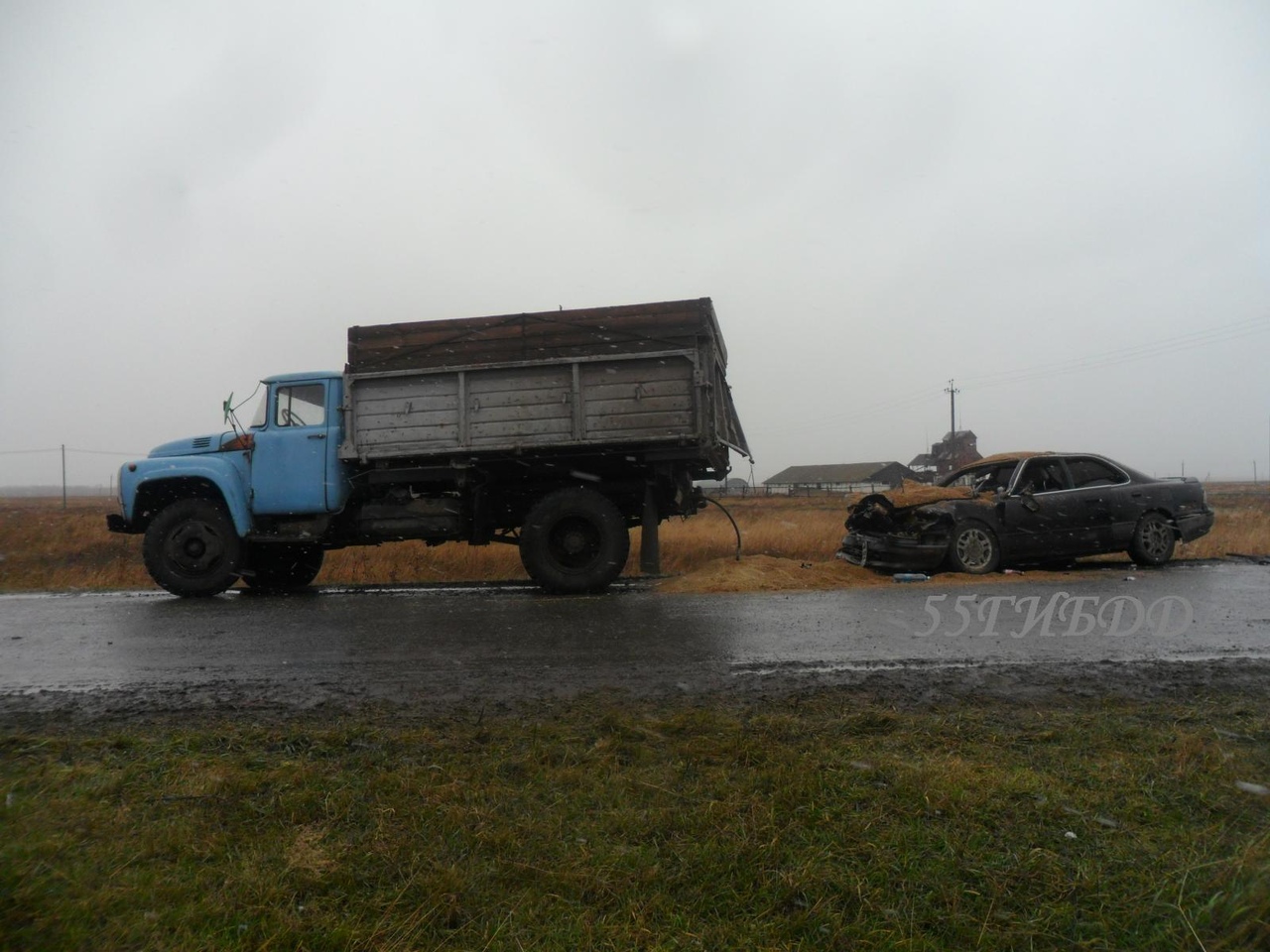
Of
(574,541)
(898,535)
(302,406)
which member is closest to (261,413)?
(302,406)

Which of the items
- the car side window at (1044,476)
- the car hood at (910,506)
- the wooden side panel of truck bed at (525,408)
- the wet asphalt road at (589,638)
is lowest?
the wet asphalt road at (589,638)

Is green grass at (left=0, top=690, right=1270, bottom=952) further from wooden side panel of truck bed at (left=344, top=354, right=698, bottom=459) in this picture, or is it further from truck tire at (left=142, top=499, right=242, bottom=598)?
truck tire at (left=142, top=499, right=242, bottom=598)

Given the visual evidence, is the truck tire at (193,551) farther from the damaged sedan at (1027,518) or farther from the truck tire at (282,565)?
the damaged sedan at (1027,518)

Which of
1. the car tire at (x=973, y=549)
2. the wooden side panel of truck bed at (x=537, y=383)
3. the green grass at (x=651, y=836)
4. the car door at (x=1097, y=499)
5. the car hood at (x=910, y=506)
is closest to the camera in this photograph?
the green grass at (x=651, y=836)

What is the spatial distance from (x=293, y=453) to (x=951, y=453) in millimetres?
49365

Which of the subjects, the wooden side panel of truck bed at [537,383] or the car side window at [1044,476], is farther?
the car side window at [1044,476]

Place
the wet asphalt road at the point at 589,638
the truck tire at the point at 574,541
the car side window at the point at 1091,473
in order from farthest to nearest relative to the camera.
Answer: the car side window at the point at 1091,473 < the truck tire at the point at 574,541 < the wet asphalt road at the point at 589,638

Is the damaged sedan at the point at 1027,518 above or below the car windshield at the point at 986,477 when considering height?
below

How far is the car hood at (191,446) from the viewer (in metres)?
9.59

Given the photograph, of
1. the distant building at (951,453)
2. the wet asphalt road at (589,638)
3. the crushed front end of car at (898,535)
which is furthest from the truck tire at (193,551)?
the distant building at (951,453)

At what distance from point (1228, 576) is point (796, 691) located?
7.40m

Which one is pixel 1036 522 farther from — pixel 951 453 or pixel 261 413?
pixel 951 453

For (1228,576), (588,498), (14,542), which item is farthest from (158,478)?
(14,542)

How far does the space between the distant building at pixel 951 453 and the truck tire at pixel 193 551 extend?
1781 inches
